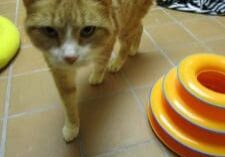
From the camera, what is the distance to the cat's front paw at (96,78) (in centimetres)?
138

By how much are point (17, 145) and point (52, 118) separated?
0.19 m

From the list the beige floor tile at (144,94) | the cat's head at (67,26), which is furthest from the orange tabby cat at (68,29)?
the beige floor tile at (144,94)

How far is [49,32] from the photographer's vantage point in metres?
0.81

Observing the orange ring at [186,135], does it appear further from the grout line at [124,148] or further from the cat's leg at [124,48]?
the cat's leg at [124,48]

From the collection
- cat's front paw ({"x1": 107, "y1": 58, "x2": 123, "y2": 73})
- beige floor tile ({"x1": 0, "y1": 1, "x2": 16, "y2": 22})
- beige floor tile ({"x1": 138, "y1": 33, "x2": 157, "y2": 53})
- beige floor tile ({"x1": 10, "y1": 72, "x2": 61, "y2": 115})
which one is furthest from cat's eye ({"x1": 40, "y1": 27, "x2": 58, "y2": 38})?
beige floor tile ({"x1": 0, "y1": 1, "x2": 16, "y2": 22})

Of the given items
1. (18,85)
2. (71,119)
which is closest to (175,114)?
(71,119)

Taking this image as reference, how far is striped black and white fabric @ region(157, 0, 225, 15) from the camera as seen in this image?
200 cm

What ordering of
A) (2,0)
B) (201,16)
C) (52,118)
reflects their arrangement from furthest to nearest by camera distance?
(2,0), (201,16), (52,118)

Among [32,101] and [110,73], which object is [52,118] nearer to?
[32,101]

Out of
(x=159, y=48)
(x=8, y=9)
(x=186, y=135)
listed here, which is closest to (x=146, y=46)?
(x=159, y=48)

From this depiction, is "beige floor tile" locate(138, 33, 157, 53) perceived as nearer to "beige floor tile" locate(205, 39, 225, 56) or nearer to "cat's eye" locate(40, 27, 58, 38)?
"beige floor tile" locate(205, 39, 225, 56)

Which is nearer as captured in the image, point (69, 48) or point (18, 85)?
point (69, 48)

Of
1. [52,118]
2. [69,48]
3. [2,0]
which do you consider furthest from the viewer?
[2,0]

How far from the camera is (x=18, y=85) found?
4.66 feet
